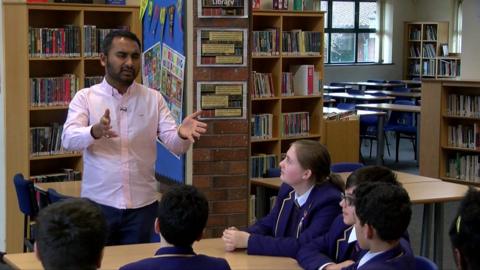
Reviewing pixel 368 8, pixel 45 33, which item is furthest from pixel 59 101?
pixel 368 8

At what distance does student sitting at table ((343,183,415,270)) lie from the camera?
8.89ft

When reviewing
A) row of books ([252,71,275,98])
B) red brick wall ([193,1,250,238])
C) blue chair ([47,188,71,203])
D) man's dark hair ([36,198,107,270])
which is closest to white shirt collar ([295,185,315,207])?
red brick wall ([193,1,250,238])

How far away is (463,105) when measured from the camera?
9.43 meters

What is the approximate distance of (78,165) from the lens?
6.69 meters

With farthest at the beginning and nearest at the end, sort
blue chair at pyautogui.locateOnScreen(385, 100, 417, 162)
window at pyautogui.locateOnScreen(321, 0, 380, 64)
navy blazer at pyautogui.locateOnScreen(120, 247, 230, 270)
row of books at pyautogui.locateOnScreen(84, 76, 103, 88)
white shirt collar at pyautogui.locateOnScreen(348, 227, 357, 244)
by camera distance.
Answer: window at pyautogui.locateOnScreen(321, 0, 380, 64) < blue chair at pyautogui.locateOnScreen(385, 100, 417, 162) < row of books at pyautogui.locateOnScreen(84, 76, 103, 88) < white shirt collar at pyautogui.locateOnScreen(348, 227, 357, 244) < navy blazer at pyautogui.locateOnScreen(120, 247, 230, 270)

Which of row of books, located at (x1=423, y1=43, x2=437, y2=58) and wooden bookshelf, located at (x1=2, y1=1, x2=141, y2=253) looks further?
row of books, located at (x1=423, y1=43, x2=437, y2=58)

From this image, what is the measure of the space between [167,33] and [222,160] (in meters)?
0.89

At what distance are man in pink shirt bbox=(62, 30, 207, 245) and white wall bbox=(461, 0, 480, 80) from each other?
7.04 metres

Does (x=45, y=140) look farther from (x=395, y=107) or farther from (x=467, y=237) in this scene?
(x=395, y=107)

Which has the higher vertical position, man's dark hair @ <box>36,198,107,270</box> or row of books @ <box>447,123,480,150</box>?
man's dark hair @ <box>36,198,107,270</box>

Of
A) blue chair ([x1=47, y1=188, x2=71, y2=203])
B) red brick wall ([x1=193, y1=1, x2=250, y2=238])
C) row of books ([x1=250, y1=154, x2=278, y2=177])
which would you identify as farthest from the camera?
row of books ([x1=250, y1=154, x2=278, y2=177])

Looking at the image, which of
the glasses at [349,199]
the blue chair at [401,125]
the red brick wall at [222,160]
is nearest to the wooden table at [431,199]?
the red brick wall at [222,160]

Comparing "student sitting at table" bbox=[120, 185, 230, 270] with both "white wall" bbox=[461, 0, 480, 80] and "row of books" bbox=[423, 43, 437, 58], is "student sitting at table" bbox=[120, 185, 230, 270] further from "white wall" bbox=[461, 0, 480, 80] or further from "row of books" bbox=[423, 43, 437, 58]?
"row of books" bbox=[423, 43, 437, 58]

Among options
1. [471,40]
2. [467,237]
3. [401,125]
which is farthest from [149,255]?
[401,125]
